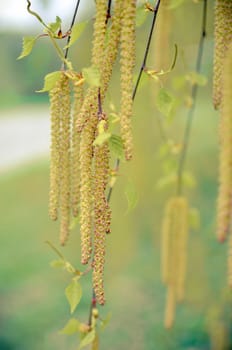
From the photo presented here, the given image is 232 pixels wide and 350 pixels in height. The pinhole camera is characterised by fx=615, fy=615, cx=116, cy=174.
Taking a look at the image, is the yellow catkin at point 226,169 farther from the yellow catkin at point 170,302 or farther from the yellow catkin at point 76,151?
the yellow catkin at point 170,302

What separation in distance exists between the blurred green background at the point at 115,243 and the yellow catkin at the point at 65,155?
114cm

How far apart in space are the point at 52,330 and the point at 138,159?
0.62 meters

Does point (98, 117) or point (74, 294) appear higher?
point (98, 117)

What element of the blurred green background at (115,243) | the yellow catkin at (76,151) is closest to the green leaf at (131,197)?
the yellow catkin at (76,151)

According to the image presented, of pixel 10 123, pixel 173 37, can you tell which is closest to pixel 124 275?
pixel 10 123

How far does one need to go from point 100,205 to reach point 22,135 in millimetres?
1421

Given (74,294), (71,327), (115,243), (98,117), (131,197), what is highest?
(98,117)

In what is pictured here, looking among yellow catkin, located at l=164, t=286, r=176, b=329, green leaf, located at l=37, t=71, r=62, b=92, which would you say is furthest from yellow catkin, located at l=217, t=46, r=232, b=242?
yellow catkin, located at l=164, t=286, r=176, b=329

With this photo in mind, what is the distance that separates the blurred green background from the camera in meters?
1.98

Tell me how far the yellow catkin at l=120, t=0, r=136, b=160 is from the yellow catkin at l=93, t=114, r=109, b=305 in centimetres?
4

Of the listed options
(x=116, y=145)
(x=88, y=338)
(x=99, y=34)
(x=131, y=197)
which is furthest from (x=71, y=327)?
(x=99, y=34)

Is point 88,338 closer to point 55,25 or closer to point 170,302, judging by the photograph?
point 55,25

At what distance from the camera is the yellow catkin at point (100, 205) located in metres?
0.64

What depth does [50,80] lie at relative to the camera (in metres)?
0.67
